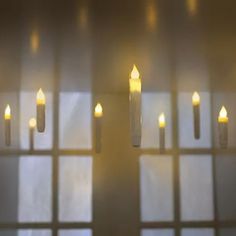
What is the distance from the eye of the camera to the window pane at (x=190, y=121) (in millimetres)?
1672

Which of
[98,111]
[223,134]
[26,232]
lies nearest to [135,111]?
[98,111]

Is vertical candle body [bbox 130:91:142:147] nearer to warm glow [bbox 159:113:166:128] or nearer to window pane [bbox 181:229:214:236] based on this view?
warm glow [bbox 159:113:166:128]

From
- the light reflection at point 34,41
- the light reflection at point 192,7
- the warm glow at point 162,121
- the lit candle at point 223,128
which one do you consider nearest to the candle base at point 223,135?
the lit candle at point 223,128

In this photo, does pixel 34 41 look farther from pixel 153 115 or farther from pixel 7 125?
pixel 153 115

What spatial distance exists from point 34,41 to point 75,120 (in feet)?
1.09

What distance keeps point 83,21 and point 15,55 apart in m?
0.29

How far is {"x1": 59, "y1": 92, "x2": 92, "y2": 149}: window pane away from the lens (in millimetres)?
1648

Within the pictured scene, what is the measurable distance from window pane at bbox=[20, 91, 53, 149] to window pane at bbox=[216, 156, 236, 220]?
65cm

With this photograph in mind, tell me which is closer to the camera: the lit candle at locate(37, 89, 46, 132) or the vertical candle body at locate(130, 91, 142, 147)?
the vertical candle body at locate(130, 91, 142, 147)

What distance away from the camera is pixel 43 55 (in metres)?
1.65

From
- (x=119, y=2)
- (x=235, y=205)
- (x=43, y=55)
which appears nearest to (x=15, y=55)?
(x=43, y=55)

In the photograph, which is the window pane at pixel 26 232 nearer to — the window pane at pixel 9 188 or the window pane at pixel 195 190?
the window pane at pixel 9 188

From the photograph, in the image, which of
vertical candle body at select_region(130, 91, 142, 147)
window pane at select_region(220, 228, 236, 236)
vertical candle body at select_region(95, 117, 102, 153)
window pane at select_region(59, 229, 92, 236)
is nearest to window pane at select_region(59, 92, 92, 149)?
vertical candle body at select_region(95, 117, 102, 153)

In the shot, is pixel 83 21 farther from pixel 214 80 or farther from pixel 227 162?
pixel 227 162
